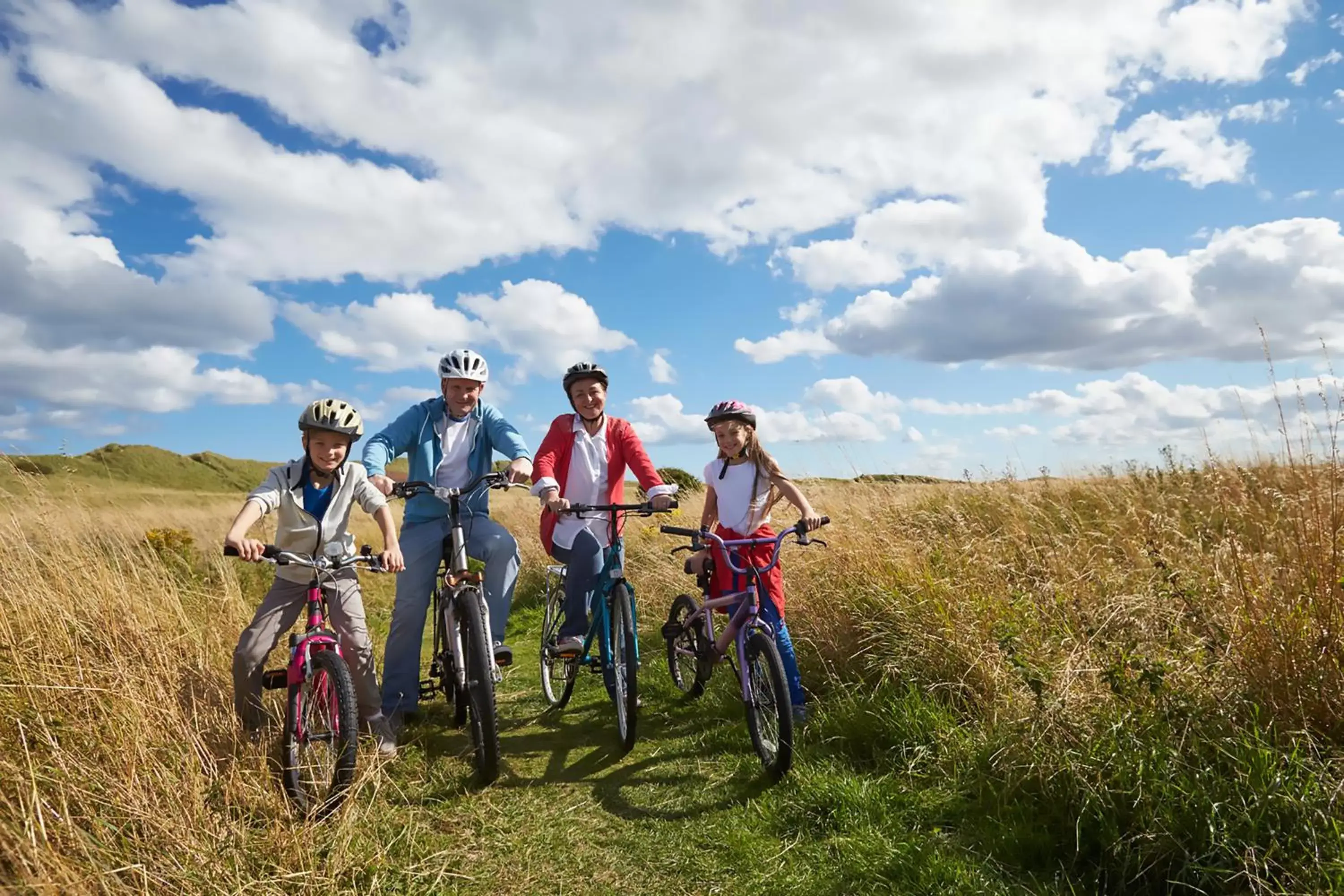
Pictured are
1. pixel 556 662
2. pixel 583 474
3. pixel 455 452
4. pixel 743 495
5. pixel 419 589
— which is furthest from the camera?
pixel 556 662

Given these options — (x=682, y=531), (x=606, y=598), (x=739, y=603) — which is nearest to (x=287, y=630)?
(x=606, y=598)

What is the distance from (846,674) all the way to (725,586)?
1136mm

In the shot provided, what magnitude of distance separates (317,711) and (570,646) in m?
1.70

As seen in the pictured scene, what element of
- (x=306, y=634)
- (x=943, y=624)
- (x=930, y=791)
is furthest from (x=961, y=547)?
(x=306, y=634)

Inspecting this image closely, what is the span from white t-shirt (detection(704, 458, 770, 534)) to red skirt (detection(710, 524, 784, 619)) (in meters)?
0.07

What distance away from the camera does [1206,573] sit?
4.58 metres

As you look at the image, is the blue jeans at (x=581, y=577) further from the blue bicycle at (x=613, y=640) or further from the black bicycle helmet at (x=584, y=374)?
the black bicycle helmet at (x=584, y=374)

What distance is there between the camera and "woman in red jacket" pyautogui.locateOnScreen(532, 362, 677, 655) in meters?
5.20

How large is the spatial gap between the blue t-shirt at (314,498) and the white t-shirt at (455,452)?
93 cm

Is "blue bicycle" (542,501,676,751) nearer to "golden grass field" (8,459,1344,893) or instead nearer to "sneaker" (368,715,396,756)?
"golden grass field" (8,459,1344,893)

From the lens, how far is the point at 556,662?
18.9 ft

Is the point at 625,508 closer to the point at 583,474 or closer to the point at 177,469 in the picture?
the point at 583,474

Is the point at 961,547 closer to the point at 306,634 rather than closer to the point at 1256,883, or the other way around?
the point at 1256,883

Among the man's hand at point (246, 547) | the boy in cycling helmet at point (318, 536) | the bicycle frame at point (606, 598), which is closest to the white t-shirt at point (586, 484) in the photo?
the bicycle frame at point (606, 598)
